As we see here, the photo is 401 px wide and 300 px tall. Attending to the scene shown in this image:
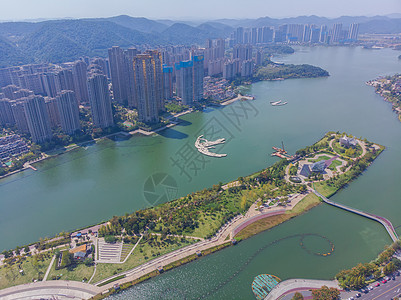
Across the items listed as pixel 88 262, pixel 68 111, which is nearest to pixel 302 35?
pixel 68 111

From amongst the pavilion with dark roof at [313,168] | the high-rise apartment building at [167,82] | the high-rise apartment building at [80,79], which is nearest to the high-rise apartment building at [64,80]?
the high-rise apartment building at [80,79]

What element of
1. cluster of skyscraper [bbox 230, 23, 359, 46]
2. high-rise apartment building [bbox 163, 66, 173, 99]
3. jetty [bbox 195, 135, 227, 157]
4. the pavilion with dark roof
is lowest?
jetty [bbox 195, 135, 227, 157]

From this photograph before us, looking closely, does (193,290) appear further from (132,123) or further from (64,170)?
(132,123)

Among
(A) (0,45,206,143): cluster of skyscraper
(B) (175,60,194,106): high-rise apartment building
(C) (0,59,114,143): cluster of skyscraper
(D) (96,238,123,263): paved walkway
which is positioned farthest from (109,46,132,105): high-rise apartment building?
(D) (96,238,123,263): paved walkway

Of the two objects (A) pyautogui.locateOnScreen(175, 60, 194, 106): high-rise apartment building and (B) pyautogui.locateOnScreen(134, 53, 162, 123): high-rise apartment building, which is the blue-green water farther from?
(A) pyautogui.locateOnScreen(175, 60, 194, 106): high-rise apartment building

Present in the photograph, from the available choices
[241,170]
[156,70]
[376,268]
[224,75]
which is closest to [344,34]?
[224,75]
